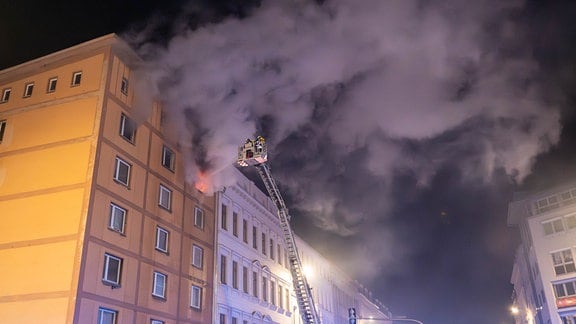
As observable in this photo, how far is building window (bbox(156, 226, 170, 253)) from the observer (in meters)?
24.6

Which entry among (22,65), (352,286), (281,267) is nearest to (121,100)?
(22,65)

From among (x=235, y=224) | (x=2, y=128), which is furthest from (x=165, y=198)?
(x=2, y=128)

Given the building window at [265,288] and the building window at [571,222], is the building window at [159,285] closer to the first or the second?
the building window at [265,288]

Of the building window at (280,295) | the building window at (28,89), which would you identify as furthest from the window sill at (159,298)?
the building window at (280,295)

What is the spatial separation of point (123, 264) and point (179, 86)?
31.6ft

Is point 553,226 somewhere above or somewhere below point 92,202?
above

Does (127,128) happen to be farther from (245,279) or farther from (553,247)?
(553,247)

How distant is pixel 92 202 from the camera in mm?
20562

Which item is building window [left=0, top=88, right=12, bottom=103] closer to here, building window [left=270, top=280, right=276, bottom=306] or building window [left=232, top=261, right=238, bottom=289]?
building window [left=232, top=261, right=238, bottom=289]

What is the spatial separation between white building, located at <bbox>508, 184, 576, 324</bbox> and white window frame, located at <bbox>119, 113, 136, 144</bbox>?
3598 centimetres

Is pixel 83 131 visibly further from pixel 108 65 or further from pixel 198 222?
pixel 198 222

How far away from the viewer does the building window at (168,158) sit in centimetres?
2672

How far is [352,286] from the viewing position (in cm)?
6425

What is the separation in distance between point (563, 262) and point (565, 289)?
85.5 inches
